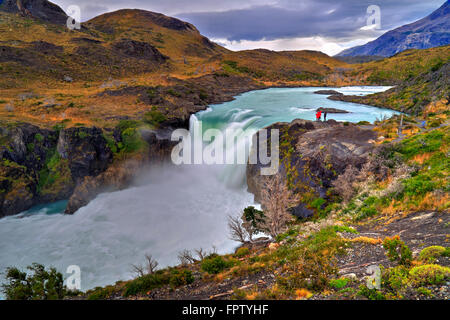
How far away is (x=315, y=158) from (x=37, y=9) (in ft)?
423

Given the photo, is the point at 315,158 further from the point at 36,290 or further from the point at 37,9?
the point at 37,9

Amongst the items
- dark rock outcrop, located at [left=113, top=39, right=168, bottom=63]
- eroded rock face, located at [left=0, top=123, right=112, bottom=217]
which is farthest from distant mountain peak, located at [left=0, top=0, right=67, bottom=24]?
eroded rock face, located at [left=0, top=123, right=112, bottom=217]

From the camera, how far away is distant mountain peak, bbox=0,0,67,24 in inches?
3438

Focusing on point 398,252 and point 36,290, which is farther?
point 36,290

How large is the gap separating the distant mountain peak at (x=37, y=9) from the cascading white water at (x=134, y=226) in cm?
10551

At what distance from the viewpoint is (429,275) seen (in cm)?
571

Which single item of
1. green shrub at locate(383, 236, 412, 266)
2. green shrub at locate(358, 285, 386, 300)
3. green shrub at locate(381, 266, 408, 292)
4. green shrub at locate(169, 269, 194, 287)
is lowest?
green shrub at locate(169, 269, 194, 287)

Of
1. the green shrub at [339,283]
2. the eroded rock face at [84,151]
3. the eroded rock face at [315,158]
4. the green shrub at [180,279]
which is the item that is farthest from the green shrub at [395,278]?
the eroded rock face at [84,151]

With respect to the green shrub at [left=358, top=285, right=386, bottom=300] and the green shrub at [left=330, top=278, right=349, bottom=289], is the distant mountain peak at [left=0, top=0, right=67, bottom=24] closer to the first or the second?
the green shrub at [left=330, top=278, right=349, bottom=289]

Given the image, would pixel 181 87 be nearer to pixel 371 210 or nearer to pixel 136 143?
pixel 136 143

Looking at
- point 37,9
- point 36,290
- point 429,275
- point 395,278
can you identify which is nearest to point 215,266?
point 395,278

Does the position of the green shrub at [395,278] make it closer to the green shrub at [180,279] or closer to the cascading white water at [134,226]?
the green shrub at [180,279]

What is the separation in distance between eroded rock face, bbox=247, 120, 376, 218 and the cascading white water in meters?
5.74
